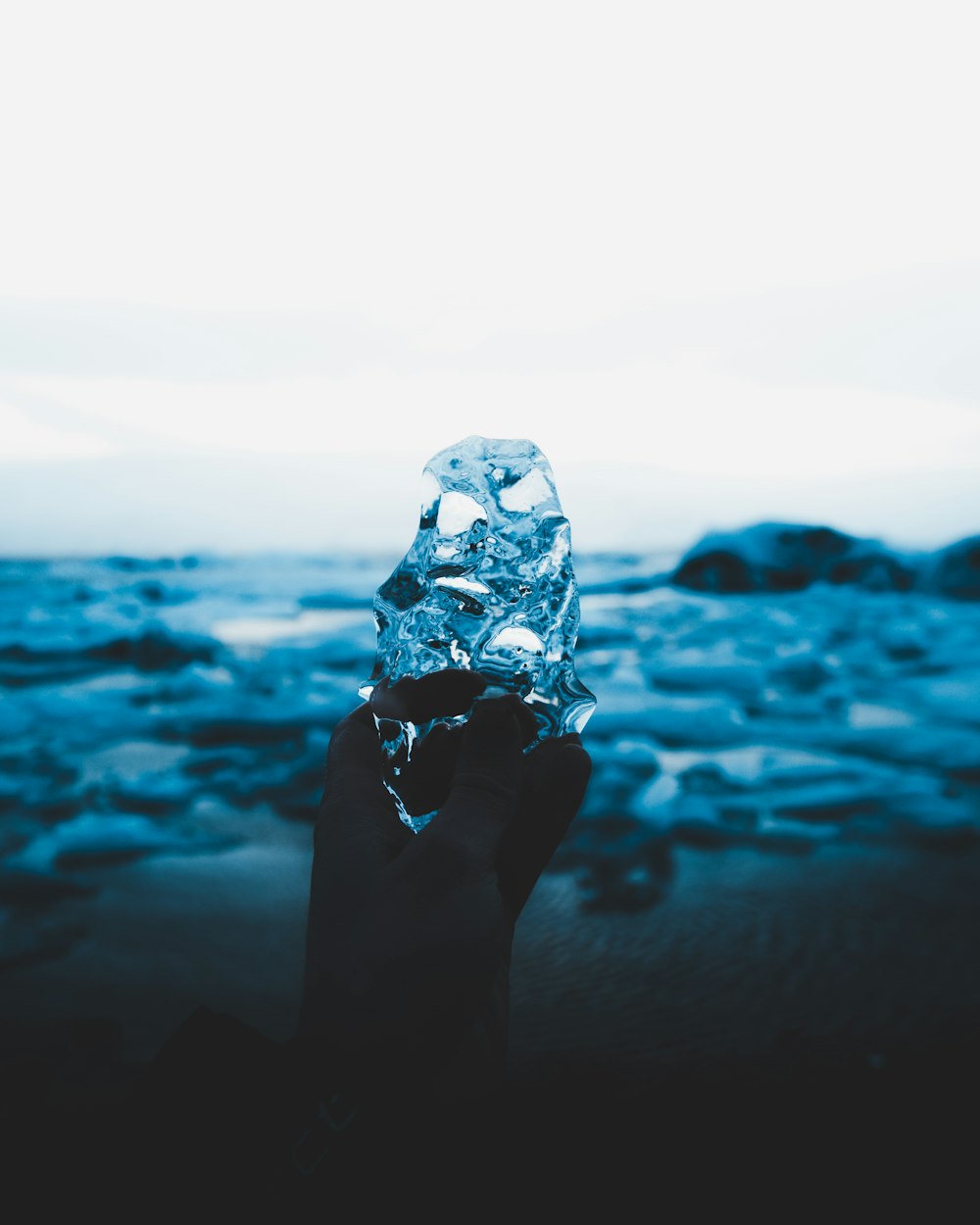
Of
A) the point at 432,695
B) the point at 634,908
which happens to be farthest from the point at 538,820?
the point at 634,908

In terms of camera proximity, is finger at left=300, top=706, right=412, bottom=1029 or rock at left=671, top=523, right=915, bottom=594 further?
rock at left=671, top=523, right=915, bottom=594

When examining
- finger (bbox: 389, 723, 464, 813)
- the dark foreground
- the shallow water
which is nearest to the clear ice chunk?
finger (bbox: 389, 723, 464, 813)

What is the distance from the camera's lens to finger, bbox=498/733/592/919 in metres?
1.29

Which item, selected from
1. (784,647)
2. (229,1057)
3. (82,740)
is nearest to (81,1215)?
(229,1057)

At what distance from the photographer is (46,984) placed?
1917mm

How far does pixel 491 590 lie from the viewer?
1507 millimetres

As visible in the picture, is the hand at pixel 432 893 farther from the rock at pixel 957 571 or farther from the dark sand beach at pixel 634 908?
the rock at pixel 957 571

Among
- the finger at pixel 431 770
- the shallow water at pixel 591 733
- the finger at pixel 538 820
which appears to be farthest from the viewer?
the shallow water at pixel 591 733

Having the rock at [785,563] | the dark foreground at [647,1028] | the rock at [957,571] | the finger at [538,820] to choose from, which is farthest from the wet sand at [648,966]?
the rock at [957,571]

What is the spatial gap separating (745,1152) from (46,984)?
5.05 ft

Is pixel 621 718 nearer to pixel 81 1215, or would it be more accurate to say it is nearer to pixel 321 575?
pixel 81 1215

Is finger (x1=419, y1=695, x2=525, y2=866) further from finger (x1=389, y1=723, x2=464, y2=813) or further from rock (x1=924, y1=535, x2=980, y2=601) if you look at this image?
rock (x1=924, y1=535, x2=980, y2=601)

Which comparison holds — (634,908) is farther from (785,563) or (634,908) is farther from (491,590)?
(785,563)

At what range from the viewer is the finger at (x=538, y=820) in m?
1.29
